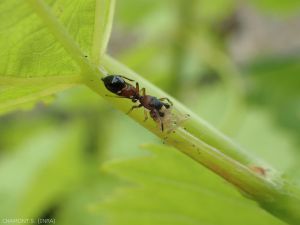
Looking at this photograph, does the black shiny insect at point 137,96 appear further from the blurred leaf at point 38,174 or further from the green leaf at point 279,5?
the green leaf at point 279,5

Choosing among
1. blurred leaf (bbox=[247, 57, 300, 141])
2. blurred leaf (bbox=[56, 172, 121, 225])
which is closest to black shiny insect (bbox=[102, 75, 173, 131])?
blurred leaf (bbox=[56, 172, 121, 225])

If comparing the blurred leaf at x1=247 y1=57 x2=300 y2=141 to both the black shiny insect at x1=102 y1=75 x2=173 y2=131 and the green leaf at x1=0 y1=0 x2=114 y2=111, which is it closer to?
the black shiny insect at x1=102 y1=75 x2=173 y2=131

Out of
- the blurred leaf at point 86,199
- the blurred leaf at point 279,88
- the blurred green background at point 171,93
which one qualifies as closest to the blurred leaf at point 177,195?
the blurred green background at point 171,93

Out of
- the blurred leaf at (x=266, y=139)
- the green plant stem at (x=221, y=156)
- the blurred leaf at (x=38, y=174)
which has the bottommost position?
the blurred leaf at (x=38, y=174)

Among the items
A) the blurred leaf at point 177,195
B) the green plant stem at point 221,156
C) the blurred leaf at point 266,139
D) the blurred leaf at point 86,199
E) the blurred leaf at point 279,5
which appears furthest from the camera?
the blurred leaf at point 279,5

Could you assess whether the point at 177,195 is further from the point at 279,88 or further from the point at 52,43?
the point at 279,88

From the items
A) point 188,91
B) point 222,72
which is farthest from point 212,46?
point 188,91

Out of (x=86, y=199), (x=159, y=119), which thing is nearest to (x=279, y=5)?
(x=86, y=199)
